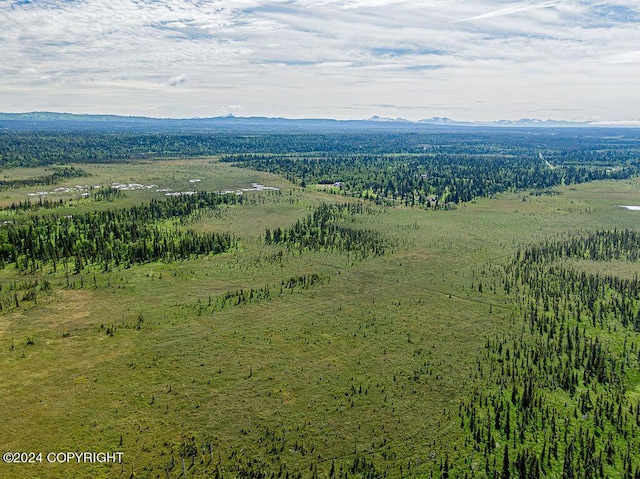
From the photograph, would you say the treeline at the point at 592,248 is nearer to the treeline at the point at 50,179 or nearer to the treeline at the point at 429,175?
the treeline at the point at 429,175

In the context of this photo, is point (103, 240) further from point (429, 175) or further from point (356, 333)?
point (429, 175)

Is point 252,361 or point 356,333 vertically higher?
point 356,333

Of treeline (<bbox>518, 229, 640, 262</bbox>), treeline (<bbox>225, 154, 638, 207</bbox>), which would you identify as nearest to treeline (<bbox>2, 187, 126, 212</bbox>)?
treeline (<bbox>225, 154, 638, 207</bbox>)

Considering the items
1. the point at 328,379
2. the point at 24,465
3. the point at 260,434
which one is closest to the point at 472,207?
the point at 328,379

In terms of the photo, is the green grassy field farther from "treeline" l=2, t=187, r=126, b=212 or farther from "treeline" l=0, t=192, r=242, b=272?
"treeline" l=2, t=187, r=126, b=212

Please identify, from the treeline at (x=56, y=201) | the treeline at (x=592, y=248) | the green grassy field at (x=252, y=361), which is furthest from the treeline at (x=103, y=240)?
the treeline at (x=592, y=248)

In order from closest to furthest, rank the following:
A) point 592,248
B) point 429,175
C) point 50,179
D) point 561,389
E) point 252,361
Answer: point 561,389, point 252,361, point 592,248, point 50,179, point 429,175

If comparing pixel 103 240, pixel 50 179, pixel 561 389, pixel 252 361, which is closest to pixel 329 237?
pixel 103 240

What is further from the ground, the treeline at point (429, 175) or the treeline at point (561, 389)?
the treeline at point (429, 175)

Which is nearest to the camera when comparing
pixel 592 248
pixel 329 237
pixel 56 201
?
pixel 592 248
